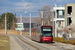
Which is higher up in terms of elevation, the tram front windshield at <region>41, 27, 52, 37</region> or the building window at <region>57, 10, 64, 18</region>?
the building window at <region>57, 10, 64, 18</region>

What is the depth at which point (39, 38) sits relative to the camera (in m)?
35.9

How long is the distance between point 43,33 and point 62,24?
45598mm

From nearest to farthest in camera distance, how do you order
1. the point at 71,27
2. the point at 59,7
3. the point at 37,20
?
1. the point at 71,27
2. the point at 59,7
3. the point at 37,20

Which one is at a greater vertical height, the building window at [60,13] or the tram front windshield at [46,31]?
the building window at [60,13]

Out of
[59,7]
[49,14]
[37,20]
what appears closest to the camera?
[59,7]

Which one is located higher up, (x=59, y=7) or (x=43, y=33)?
(x=59, y=7)

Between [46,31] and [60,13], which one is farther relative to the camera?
[60,13]

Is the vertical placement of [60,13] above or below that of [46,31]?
above

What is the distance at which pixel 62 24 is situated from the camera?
8006 cm

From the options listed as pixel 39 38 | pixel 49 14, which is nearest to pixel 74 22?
pixel 39 38

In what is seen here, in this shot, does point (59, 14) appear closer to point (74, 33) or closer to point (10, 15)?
point (74, 33)

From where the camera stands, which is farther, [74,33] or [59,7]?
[59,7]

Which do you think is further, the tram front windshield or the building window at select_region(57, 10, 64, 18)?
the building window at select_region(57, 10, 64, 18)

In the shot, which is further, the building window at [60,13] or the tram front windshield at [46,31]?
the building window at [60,13]
